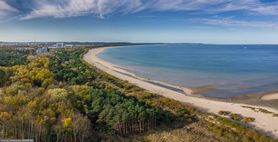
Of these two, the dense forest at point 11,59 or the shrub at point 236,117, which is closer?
the shrub at point 236,117

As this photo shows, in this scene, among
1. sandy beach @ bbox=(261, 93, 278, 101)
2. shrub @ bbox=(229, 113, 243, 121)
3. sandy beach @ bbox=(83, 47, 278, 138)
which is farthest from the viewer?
sandy beach @ bbox=(261, 93, 278, 101)

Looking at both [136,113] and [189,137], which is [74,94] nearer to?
[136,113]

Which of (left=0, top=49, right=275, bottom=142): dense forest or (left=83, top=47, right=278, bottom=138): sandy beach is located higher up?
(left=0, top=49, right=275, bottom=142): dense forest

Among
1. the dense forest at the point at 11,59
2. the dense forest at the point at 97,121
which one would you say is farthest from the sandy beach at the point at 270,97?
the dense forest at the point at 11,59

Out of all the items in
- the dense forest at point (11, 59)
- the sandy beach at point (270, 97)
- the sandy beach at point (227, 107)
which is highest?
the dense forest at point (11, 59)

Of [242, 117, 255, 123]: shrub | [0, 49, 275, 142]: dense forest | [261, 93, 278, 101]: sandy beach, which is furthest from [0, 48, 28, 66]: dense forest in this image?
[261, 93, 278, 101]: sandy beach

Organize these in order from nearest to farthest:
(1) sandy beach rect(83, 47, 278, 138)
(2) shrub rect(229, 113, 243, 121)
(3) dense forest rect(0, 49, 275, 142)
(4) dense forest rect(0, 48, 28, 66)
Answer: (3) dense forest rect(0, 49, 275, 142) < (1) sandy beach rect(83, 47, 278, 138) < (2) shrub rect(229, 113, 243, 121) < (4) dense forest rect(0, 48, 28, 66)

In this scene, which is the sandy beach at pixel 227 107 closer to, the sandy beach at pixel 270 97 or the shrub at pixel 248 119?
the sandy beach at pixel 270 97

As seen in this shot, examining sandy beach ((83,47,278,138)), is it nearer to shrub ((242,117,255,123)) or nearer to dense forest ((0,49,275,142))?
shrub ((242,117,255,123))

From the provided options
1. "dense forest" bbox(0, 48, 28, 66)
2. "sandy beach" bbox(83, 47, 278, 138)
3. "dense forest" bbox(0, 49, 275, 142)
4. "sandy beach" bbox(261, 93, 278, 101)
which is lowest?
"sandy beach" bbox(83, 47, 278, 138)

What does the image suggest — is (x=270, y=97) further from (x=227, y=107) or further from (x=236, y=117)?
(x=236, y=117)

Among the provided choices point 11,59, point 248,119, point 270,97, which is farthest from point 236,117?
point 11,59

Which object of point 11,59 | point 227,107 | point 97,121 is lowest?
point 227,107
